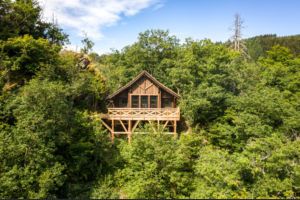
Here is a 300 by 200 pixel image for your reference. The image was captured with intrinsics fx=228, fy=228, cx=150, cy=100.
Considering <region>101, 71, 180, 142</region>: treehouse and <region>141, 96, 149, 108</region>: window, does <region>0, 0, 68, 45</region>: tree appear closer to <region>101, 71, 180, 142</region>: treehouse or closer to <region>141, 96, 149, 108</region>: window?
<region>101, 71, 180, 142</region>: treehouse

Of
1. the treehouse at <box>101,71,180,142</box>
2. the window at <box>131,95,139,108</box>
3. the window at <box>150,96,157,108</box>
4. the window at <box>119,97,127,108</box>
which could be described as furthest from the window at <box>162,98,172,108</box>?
the window at <box>119,97,127,108</box>

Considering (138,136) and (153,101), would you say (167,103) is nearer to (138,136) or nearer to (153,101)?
(153,101)

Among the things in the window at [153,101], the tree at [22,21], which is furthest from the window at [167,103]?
the tree at [22,21]

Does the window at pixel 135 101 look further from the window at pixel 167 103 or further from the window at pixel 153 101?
the window at pixel 167 103

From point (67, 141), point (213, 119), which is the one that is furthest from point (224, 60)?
point (67, 141)

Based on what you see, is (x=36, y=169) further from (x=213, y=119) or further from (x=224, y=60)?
(x=224, y=60)

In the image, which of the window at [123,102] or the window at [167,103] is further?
the window at [167,103]
